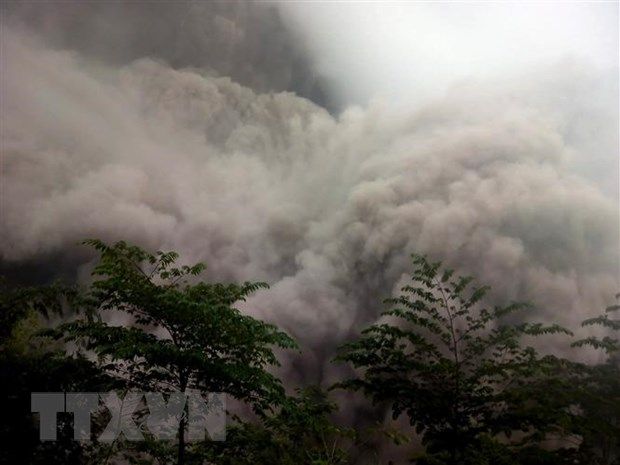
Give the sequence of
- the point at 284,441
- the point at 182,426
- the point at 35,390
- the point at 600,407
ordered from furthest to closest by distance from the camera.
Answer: the point at 600,407
the point at 284,441
the point at 182,426
the point at 35,390

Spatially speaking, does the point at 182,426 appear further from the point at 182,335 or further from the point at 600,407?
the point at 600,407

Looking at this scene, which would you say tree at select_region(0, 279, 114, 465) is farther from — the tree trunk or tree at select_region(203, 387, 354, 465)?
tree at select_region(203, 387, 354, 465)

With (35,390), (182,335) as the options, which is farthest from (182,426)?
(35,390)

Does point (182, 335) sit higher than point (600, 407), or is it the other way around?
point (182, 335)

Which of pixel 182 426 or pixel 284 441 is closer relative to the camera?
pixel 182 426

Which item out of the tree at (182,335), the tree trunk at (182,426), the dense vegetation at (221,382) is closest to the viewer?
the tree at (182,335)

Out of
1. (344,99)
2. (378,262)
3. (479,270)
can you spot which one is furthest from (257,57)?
(479,270)

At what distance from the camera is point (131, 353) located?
317 centimetres

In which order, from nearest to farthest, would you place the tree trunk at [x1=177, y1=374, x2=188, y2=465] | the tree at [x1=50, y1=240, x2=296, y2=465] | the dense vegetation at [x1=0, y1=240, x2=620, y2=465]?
1. the tree at [x1=50, y1=240, x2=296, y2=465]
2. the dense vegetation at [x1=0, y1=240, x2=620, y2=465]
3. the tree trunk at [x1=177, y1=374, x2=188, y2=465]

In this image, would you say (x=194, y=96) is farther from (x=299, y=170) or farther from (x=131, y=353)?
(x=131, y=353)

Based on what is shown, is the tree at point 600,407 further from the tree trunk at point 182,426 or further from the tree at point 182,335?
the tree trunk at point 182,426

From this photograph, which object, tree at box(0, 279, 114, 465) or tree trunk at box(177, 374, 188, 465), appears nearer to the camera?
tree at box(0, 279, 114, 465)

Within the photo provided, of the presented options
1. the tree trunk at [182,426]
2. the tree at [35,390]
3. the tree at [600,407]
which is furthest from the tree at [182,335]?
the tree at [600,407]

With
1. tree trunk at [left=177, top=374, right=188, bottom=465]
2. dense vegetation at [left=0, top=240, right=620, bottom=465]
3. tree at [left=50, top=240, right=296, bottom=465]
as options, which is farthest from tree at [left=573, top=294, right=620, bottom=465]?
tree trunk at [left=177, top=374, right=188, bottom=465]
